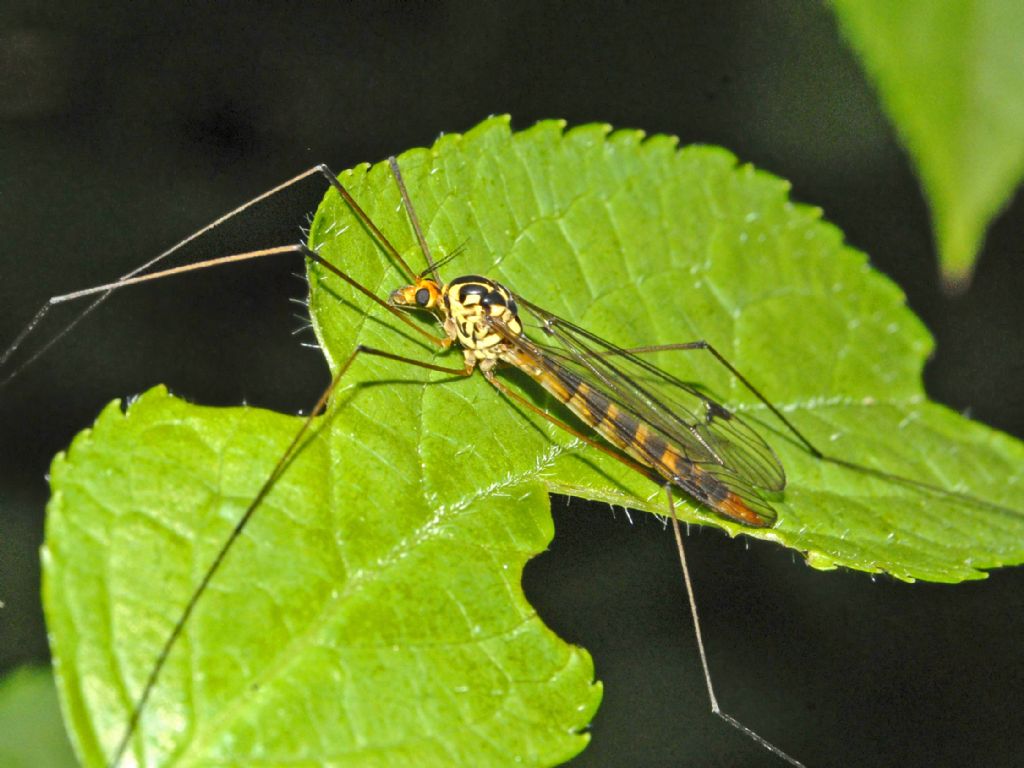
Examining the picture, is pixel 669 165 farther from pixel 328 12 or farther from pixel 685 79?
pixel 328 12

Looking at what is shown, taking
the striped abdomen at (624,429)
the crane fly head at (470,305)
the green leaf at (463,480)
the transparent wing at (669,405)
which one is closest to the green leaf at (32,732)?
the green leaf at (463,480)

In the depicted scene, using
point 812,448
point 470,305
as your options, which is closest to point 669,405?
point 812,448

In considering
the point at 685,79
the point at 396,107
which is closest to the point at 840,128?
the point at 685,79

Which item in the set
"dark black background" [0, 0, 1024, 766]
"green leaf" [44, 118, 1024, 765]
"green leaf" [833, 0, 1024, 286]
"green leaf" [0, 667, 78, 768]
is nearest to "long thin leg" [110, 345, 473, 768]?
"green leaf" [44, 118, 1024, 765]

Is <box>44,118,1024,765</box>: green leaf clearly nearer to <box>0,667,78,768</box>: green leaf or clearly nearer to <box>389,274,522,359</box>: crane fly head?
<box>389,274,522,359</box>: crane fly head

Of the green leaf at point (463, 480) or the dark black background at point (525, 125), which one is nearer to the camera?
the green leaf at point (463, 480)

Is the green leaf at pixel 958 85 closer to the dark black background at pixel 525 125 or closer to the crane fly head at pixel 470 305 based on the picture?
the crane fly head at pixel 470 305
